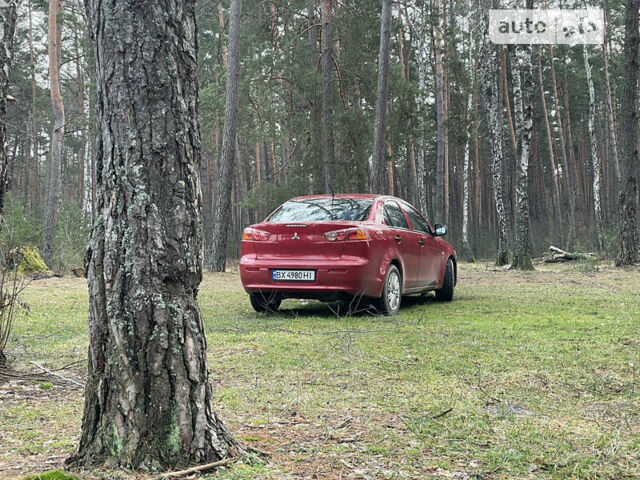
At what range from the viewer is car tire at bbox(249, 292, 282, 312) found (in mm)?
8430

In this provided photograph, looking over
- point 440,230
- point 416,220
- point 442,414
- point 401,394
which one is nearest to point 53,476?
point 442,414

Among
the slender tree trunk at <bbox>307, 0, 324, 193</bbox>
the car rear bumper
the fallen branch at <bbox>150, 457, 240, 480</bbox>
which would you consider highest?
the slender tree trunk at <bbox>307, 0, 324, 193</bbox>

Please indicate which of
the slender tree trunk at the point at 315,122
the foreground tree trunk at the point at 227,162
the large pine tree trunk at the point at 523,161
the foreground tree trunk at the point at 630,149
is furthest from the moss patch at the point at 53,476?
the slender tree trunk at the point at 315,122

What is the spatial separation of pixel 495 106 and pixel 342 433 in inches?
745

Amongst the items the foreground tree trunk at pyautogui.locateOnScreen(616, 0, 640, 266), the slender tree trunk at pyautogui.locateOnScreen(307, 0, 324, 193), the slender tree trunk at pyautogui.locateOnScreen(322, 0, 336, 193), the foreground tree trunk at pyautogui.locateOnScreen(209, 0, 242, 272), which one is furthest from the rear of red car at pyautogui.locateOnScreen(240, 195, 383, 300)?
the slender tree trunk at pyautogui.locateOnScreen(307, 0, 324, 193)

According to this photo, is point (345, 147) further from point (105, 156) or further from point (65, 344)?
point (105, 156)

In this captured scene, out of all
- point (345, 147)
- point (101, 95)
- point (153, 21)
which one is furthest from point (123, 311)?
point (345, 147)

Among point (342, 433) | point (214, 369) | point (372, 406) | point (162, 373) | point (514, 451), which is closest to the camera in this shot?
point (162, 373)

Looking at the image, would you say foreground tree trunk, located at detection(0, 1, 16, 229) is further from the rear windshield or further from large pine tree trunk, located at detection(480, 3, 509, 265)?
large pine tree trunk, located at detection(480, 3, 509, 265)

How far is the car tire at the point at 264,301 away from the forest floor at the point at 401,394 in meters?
0.27

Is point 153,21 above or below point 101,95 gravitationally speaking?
above

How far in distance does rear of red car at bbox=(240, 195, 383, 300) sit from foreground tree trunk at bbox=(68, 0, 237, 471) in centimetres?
490

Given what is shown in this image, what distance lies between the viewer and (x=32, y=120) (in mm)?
41875

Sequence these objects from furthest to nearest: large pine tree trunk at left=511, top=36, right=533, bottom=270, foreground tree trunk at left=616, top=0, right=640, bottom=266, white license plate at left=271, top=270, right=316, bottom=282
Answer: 1. large pine tree trunk at left=511, top=36, right=533, bottom=270
2. foreground tree trunk at left=616, top=0, right=640, bottom=266
3. white license plate at left=271, top=270, right=316, bottom=282
